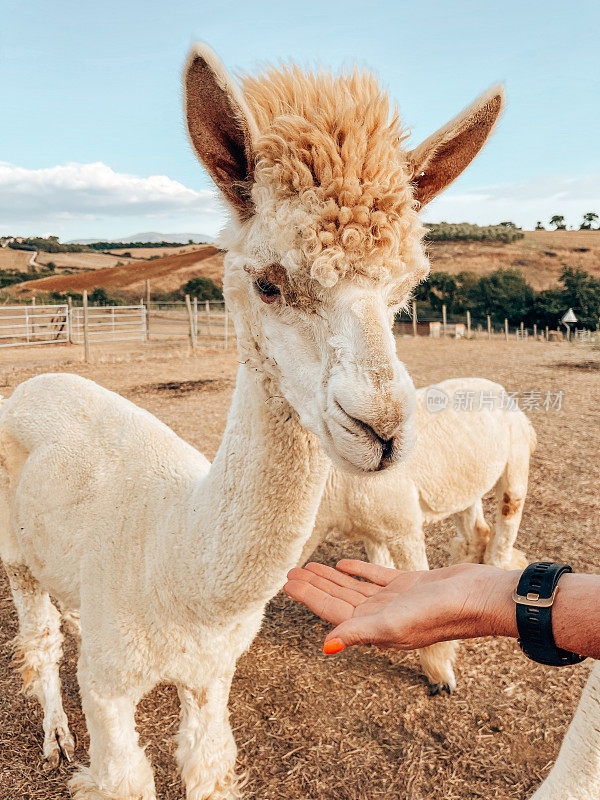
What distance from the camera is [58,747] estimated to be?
2945 millimetres

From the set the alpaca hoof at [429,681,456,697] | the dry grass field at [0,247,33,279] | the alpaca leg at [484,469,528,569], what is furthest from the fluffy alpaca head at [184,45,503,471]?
the dry grass field at [0,247,33,279]

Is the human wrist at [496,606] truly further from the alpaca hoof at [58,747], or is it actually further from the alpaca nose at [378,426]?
the alpaca hoof at [58,747]

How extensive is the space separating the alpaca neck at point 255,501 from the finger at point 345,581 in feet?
0.97

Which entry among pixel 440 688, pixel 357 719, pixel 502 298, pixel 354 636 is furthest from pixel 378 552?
pixel 502 298

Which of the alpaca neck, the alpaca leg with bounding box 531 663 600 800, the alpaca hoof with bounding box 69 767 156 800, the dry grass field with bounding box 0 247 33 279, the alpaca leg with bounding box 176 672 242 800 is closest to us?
the alpaca neck

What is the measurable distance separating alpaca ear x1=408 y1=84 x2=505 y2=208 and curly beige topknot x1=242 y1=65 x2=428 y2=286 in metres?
0.10

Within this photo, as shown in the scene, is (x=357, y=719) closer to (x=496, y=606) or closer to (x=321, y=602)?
(x=321, y=602)

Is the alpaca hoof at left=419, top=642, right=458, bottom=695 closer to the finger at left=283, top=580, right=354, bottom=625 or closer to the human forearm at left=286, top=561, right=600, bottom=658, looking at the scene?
the finger at left=283, top=580, right=354, bottom=625

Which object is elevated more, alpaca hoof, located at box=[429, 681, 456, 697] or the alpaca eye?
the alpaca eye

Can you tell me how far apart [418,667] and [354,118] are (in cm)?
338

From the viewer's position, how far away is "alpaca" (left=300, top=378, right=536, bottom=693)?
3459 millimetres

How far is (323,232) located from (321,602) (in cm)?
125

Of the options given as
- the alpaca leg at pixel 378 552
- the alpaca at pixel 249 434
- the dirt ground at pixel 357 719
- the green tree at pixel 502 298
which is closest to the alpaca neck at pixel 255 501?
the alpaca at pixel 249 434

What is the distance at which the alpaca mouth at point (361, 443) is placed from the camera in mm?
1251
